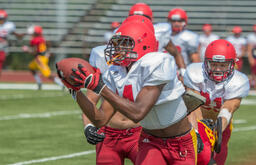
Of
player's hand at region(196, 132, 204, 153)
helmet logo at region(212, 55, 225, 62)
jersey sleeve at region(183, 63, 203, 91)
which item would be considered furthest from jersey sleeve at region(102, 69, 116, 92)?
helmet logo at region(212, 55, 225, 62)

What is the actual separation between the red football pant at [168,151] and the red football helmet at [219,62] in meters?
1.11

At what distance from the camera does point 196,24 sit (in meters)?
20.8

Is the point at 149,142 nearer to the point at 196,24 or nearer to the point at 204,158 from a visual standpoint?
the point at 204,158

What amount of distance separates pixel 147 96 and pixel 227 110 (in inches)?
60.2

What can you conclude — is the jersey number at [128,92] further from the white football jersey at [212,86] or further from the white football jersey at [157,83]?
the white football jersey at [212,86]

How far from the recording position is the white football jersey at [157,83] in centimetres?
334

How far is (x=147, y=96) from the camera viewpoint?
329 cm

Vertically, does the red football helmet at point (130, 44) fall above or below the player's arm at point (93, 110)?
above

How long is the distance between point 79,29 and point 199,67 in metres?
17.6

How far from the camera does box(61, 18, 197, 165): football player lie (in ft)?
10.7

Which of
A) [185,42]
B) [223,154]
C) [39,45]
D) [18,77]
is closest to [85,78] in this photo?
[223,154]

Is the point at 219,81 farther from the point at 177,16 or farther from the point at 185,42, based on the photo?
the point at 185,42

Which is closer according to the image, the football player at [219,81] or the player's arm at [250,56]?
the football player at [219,81]

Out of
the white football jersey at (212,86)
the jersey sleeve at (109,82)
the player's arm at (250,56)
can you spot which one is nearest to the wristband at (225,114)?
the white football jersey at (212,86)
